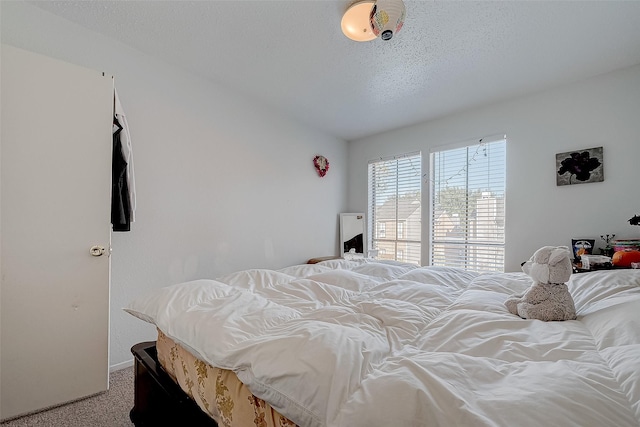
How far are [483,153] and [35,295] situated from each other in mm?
3870

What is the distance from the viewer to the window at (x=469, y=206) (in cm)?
295

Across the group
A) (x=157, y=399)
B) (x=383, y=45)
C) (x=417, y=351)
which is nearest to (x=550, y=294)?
(x=417, y=351)

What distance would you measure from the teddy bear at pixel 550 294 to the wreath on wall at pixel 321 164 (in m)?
2.86

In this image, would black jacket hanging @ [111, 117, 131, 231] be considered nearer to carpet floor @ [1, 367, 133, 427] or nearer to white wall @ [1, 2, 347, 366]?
white wall @ [1, 2, 347, 366]

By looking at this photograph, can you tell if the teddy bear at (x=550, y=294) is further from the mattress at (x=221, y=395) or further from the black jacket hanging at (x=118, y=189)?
the black jacket hanging at (x=118, y=189)

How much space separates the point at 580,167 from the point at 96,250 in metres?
3.79

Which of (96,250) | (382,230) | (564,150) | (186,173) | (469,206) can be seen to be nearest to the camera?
(96,250)

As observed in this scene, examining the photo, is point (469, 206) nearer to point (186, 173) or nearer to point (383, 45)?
point (383, 45)

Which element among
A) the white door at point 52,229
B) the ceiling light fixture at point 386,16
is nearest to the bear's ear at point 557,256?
the ceiling light fixture at point 386,16

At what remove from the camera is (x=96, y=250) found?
1688 mm

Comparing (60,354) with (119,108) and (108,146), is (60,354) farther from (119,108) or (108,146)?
(119,108)

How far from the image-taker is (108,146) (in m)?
1.75

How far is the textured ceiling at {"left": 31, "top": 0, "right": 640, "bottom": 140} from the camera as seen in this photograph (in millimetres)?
1684

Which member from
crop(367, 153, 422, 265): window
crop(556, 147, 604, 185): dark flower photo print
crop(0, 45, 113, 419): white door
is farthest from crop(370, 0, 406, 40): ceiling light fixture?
crop(367, 153, 422, 265): window
